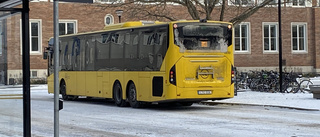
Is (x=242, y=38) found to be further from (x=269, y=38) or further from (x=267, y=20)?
(x=267, y=20)

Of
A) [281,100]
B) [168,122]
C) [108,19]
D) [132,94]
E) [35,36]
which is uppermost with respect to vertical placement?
[108,19]

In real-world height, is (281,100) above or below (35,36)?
below

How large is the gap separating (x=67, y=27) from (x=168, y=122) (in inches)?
1392

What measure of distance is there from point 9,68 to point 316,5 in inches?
1990

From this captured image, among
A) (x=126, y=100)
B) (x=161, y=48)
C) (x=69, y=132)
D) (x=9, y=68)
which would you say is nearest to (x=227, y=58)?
(x=161, y=48)

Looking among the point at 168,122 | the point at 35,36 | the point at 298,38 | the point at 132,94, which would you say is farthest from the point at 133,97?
the point at 298,38

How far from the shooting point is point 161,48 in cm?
2156

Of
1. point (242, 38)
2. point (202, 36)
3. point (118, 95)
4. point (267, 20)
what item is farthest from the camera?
point (267, 20)

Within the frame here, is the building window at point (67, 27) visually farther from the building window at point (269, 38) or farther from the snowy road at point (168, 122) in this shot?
the snowy road at point (168, 122)

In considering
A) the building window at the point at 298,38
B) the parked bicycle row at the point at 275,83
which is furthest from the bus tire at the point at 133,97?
the building window at the point at 298,38

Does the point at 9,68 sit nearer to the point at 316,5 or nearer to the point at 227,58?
the point at 227,58

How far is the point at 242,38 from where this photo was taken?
57.8 meters

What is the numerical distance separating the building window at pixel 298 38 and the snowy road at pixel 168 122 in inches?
1475

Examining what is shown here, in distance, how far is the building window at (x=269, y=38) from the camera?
5841cm
